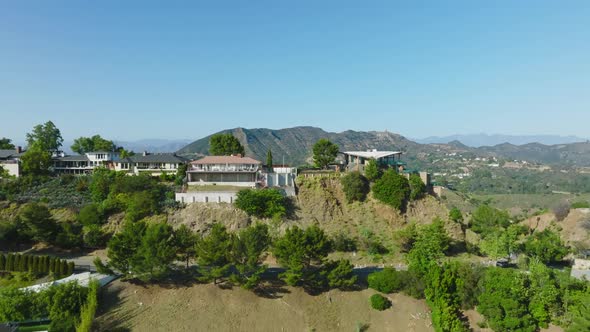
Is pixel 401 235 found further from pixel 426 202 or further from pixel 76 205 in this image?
pixel 76 205

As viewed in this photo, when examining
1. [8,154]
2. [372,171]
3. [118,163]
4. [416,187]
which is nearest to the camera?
[416,187]

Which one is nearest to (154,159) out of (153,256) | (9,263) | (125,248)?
(9,263)

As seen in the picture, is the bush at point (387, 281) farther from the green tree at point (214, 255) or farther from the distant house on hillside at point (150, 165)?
the distant house on hillside at point (150, 165)

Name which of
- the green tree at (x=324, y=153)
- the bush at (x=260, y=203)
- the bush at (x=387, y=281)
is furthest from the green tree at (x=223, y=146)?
the bush at (x=387, y=281)

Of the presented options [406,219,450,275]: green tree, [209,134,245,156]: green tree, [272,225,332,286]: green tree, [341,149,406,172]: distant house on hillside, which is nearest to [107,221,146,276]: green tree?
[272,225,332,286]: green tree

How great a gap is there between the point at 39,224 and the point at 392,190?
134 ft

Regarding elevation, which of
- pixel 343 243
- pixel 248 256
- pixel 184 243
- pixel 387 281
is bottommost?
pixel 387 281

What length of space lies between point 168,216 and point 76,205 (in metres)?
12.4

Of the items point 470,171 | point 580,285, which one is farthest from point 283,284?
point 470,171

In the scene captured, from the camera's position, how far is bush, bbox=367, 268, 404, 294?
118 ft

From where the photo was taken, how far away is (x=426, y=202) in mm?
54469

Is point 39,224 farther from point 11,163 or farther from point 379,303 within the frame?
point 379,303

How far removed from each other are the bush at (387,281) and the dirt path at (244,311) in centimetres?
82

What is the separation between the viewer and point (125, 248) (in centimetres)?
3491
